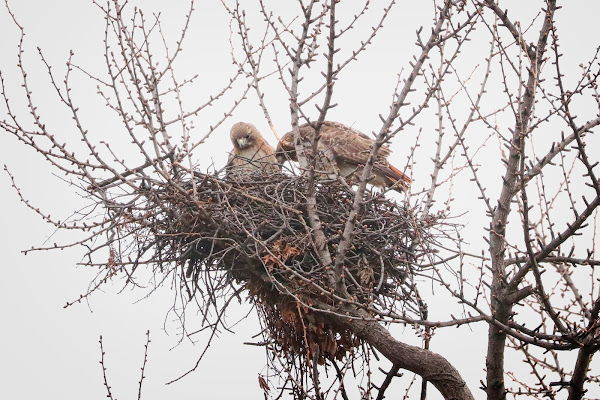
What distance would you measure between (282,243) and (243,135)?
2.43m

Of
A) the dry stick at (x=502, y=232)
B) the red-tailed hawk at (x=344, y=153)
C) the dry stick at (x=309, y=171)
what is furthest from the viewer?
the red-tailed hawk at (x=344, y=153)

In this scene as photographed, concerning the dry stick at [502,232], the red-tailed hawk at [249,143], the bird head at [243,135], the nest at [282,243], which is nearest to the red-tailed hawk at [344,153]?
the red-tailed hawk at [249,143]

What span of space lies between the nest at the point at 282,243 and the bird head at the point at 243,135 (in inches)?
61.6

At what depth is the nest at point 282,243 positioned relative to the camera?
688 cm

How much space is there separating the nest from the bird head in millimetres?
1566

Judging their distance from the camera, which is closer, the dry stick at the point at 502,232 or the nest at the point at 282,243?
the dry stick at the point at 502,232

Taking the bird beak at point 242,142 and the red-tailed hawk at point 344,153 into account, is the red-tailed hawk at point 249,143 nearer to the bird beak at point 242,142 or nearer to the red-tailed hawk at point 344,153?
the bird beak at point 242,142

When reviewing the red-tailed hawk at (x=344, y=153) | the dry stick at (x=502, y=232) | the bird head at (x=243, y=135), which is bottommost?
the dry stick at (x=502, y=232)

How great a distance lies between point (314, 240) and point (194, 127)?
4.31 ft

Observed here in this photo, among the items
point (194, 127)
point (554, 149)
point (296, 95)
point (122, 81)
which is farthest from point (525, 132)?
point (122, 81)

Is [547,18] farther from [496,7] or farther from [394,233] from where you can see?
[394,233]

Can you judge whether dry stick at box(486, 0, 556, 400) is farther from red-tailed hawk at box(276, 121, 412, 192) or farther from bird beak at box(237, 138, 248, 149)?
bird beak at box(237, 138, 248, 149)

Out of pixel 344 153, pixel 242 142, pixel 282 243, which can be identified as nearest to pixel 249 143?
pixel 242 142

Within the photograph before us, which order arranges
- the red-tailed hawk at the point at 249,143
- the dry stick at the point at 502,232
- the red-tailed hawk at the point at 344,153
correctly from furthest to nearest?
the red-tailed hawk at the point at 249,143, the red-tailed hawk at the point at 344,153, the dry stick at the point at 502,232
